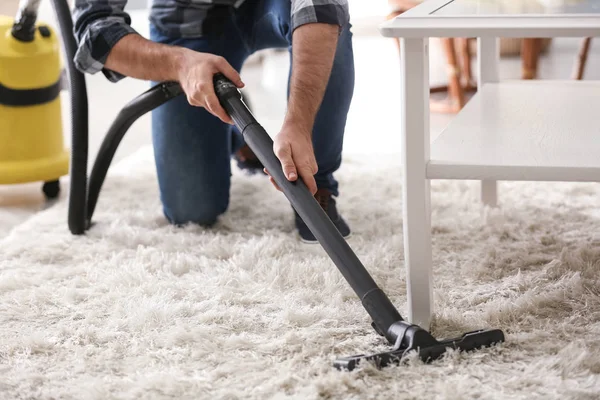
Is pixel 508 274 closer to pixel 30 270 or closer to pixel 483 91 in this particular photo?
pixel 483 91

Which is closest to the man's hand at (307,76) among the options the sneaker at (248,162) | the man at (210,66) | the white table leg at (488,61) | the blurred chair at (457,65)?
the man at (210,66)

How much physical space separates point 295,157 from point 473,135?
0.26 metres

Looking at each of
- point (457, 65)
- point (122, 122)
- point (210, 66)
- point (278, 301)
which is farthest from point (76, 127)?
point (457, 65)

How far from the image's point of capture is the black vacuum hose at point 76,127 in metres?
1.43

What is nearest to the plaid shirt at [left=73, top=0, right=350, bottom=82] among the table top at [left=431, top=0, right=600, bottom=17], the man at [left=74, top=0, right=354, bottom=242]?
the man at [left=74, top=0, right=354, bottom=242]

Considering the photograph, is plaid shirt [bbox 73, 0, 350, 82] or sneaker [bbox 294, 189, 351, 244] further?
sneaker [bbox 294, 189, 351, 244]

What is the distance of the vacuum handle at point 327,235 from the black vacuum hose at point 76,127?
18.6 inches

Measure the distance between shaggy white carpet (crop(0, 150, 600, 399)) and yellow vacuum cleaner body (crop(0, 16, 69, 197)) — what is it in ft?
0.37

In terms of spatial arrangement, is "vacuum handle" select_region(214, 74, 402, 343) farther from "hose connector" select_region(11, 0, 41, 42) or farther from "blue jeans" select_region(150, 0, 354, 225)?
"hose connector" select_region(11, 0, 41, 42)

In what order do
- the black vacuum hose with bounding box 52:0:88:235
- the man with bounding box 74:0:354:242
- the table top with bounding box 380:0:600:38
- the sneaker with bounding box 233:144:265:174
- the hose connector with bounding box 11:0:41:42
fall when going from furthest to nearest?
the sneaker with bounding box 233:144:265:174
the hose connector with bounding box 11:0:41:42
the black vacuum hose with bounding box 52:0:88:235
the man with bounding box 74:0:354:242
the table top with bounding box 380:0:600:38

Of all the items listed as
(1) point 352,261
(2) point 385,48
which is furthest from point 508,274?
(2) point 385,48

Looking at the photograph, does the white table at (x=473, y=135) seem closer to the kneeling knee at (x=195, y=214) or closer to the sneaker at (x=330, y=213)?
the sneaker at (x=330, y=213)

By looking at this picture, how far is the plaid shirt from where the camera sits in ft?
4.00

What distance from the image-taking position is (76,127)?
147cm
